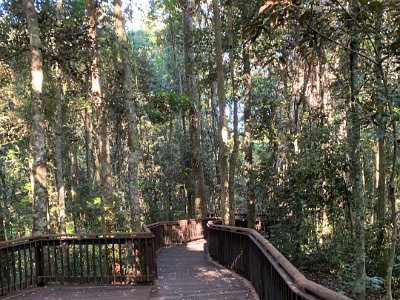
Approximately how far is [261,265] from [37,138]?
5.32 m

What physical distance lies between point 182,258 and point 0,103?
327 inches

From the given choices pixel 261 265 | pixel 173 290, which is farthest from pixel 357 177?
pixel 173 290

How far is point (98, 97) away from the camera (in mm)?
12625

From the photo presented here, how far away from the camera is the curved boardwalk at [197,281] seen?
6734mm

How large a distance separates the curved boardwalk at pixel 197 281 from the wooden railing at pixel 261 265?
0.23 meters

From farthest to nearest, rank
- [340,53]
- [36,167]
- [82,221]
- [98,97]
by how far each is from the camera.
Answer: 1. [82,221]
2. [98,97]
3. [340,53]
4. [36,167]

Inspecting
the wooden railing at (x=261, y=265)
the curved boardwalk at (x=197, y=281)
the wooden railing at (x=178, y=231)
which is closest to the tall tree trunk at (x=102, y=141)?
the wooden railing at (x=178, y=231)

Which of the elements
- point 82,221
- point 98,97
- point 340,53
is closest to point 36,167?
point 98,97

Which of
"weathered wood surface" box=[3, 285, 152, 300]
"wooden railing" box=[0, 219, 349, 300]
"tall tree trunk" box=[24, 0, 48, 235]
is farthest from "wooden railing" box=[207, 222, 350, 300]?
"tall tree trunk" box=[24, 0, 48, 235]

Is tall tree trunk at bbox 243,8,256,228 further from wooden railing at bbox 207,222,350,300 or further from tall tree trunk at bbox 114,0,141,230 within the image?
tall tree trunk at bbox 114,0,141,230

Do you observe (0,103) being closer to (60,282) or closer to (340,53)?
(60,282)

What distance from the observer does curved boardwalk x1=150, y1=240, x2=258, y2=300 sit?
6734mm

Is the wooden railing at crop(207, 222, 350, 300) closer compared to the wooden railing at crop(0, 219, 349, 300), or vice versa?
the wooden railing at crop(207, 222, 350, 300)

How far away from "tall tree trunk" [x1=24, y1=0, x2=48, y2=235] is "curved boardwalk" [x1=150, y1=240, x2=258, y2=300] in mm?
2842
